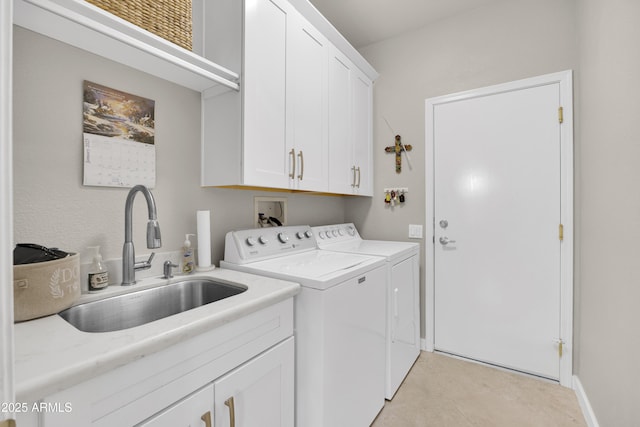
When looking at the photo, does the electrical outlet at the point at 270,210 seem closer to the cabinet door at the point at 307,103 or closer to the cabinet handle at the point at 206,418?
the cabinet door at the point at 307,103

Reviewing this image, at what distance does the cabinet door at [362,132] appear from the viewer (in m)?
2.45

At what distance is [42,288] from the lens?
2.86 feet

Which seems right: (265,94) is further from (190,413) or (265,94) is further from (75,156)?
(190,413)

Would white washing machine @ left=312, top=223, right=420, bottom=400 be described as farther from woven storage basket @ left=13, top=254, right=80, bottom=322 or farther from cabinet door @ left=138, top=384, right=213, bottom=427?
woven storage basket @ left=13, top=254, right=80, bottom=322

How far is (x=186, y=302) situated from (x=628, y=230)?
199cm

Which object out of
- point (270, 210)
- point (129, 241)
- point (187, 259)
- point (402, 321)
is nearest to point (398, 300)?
point (402, 321)

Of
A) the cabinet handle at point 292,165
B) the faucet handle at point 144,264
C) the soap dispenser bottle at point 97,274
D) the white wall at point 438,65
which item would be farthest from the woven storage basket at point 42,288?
the white wall at point 438,65

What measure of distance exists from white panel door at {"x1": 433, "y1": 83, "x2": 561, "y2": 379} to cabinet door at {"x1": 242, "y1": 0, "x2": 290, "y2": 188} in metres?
1.49

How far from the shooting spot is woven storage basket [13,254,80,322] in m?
0.83

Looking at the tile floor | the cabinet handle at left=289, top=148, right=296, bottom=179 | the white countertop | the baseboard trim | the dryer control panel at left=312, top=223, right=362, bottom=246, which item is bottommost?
the tile floor

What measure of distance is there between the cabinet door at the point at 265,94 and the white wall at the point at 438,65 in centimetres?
135

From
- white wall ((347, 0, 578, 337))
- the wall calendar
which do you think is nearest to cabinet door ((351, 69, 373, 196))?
white wall ((347, 0, 578, 337))

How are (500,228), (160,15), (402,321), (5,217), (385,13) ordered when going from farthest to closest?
(385,13)
(500,228)
(402,321)
(160,15)
(5,217)

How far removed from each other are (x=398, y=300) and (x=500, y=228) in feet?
3.45
